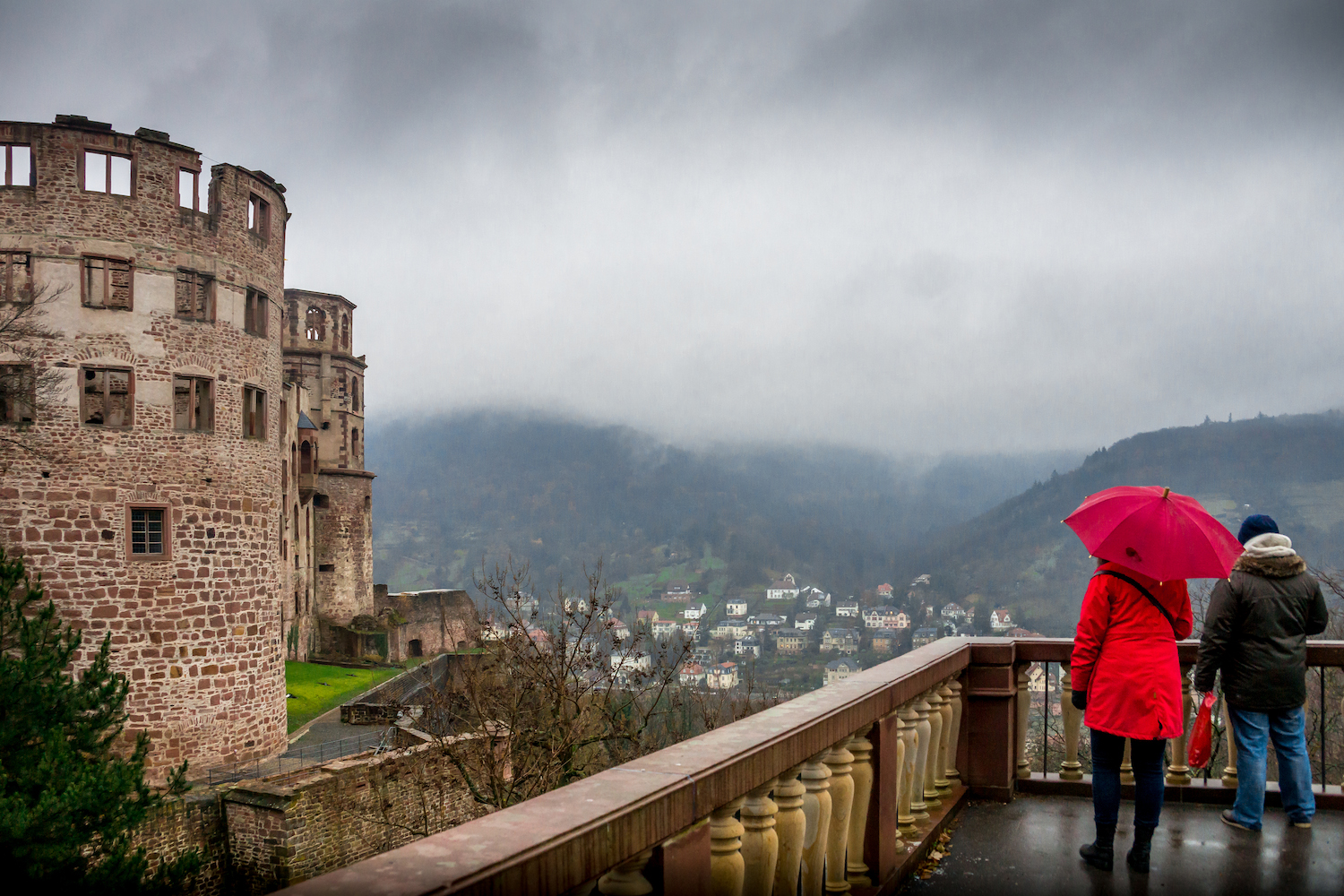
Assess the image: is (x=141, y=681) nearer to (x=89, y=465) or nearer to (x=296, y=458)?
(x=89, y=465)

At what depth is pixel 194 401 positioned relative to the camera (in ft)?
61.1

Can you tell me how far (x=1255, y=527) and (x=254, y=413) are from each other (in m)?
19.0

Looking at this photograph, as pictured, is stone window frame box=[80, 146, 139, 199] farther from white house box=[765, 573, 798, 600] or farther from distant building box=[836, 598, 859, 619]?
white house box=[765, 573, 798, 600]

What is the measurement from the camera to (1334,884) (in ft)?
14.6

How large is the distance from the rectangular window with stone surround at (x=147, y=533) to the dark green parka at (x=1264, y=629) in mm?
17790

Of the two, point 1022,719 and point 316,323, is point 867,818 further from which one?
point 316,323

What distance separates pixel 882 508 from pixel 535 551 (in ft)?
227

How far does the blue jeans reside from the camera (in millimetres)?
5145

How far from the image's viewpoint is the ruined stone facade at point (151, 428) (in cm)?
1733

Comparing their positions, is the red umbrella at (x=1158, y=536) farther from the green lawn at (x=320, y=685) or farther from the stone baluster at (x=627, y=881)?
the green lawn at (x=320, y=685)

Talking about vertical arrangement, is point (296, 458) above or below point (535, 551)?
above

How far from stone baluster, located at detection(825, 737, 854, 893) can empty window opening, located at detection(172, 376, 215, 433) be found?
17574 millimetres

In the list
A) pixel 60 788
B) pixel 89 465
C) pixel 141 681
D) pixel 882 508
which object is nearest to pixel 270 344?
pixel 89 465

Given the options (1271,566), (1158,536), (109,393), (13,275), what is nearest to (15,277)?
(13,275)
